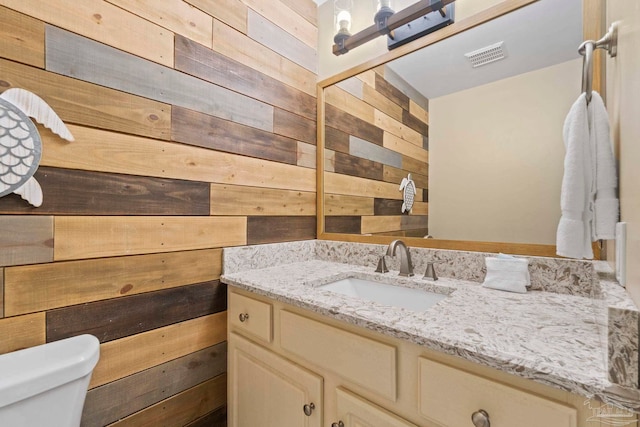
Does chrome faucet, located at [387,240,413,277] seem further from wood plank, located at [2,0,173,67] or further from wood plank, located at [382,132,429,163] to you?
wood plank, located at [2,0,173,67]

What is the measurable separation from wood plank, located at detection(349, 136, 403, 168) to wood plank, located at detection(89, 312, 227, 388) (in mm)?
1074

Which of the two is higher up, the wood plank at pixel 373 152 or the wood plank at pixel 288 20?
the wood plank at pixel 288 20

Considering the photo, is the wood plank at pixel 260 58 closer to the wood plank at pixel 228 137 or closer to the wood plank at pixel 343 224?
the wood plank at pixel 228 137

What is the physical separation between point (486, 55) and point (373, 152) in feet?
2.11

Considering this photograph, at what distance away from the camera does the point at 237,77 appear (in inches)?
53.2

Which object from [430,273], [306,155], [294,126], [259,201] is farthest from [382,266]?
[294,126]

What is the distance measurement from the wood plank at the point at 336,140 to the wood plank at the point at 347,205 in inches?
10.7

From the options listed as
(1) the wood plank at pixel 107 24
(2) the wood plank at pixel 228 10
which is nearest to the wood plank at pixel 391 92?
(2) the wood plank at pixel 228 10

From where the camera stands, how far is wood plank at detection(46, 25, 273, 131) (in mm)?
905

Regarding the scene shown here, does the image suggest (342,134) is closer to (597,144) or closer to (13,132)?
(597,144)

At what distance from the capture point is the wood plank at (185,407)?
1.06m

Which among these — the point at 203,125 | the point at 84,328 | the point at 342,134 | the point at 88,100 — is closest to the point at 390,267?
the point at 342,134

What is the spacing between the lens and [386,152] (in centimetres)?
155

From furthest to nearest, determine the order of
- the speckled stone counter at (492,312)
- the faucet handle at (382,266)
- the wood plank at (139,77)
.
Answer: the faucet handle at (382,266) < the wood plank at (139,77) < the speckled stone counter at (492,312)
